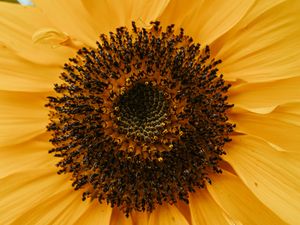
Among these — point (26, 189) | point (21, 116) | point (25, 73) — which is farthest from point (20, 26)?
point (26, 189)

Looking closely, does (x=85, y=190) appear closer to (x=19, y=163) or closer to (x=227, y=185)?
(x=19, y=163)

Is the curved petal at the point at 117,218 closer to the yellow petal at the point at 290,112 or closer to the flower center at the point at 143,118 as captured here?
the flower center at the point at 143,118

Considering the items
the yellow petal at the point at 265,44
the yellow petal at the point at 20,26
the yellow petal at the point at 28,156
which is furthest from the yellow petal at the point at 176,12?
the yellow petal at the point at 28,156

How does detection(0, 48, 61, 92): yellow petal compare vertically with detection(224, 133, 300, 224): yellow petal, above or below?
above

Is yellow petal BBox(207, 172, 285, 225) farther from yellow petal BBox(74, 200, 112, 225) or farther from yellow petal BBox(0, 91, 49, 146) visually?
yellow petal BBox(0, 91, 49, 146)

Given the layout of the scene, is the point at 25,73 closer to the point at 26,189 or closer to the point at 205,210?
the point at 26,189

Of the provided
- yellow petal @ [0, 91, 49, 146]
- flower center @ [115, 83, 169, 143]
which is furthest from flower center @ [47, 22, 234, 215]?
yellow petal @ [0, 91, 49, 146]
